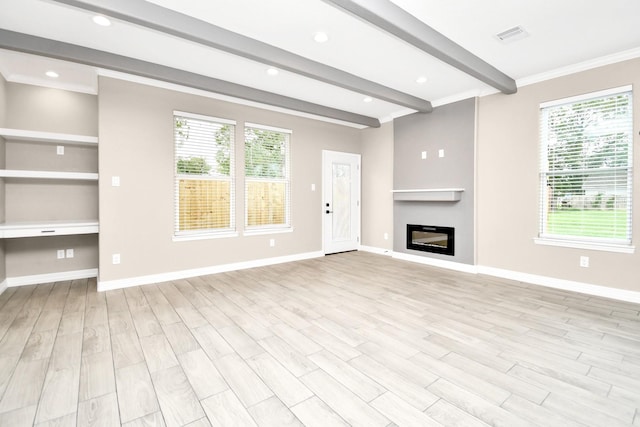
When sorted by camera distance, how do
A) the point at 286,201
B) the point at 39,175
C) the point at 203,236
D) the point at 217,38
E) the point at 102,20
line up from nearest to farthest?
the point at 102,20 → the point at 217,38 → the point at 39,175 → the point at 203,236 → the point at 286,201

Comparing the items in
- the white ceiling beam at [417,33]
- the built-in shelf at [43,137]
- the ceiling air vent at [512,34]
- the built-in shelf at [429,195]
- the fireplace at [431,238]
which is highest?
the ceiling air vent at [512,34]

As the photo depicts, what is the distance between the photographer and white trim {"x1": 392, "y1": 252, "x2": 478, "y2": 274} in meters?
4.70

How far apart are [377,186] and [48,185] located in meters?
5.21

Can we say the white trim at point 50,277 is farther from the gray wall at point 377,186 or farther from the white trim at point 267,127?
the gray wall at point 377,186

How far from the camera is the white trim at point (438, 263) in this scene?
4699 mm

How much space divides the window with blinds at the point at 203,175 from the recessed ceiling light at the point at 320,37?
7.04 feet

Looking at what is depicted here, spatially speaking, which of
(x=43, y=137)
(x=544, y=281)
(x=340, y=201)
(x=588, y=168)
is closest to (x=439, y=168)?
(x=588, y=168)

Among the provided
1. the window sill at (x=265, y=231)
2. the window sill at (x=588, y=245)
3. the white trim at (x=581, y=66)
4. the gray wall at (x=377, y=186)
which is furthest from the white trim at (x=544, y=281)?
the white trim at (x=581, y=66)

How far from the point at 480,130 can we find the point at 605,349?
10.6ft

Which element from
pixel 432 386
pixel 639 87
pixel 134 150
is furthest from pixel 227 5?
pixel 639 87

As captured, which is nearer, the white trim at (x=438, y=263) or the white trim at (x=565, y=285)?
the white trim at (x=565, y=285)

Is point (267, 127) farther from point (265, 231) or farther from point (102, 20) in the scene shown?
point (102, 20)

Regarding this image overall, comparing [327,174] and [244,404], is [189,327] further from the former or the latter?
[327,174]

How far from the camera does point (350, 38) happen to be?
3.06m
